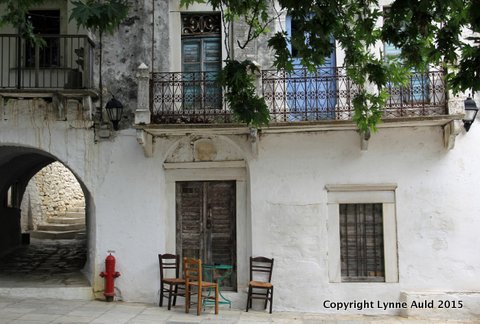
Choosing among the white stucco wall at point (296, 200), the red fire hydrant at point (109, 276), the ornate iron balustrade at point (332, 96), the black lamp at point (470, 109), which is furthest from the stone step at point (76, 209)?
the black lamp at point (470, 109)

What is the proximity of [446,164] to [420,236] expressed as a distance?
1.50m

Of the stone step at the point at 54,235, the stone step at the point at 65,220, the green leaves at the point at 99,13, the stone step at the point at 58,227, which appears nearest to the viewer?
the green leaves at the point at 99,13

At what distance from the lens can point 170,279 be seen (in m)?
9.89

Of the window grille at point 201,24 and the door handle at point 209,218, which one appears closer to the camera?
the door handle at point 209,218

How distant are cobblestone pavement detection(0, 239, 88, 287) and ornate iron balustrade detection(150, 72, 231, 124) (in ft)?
13.1

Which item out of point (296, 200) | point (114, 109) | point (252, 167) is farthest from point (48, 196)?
point (296, 200)

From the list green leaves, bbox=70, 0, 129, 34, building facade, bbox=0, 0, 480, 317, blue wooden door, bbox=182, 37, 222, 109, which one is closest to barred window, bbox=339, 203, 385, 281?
building facade, bbox=0, 0, 480, 317

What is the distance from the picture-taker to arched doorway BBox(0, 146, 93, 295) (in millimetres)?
11219

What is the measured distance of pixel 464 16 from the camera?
5.89 meters

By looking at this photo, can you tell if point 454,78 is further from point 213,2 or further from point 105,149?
point 105,149

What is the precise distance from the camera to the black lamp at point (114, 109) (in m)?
10.1

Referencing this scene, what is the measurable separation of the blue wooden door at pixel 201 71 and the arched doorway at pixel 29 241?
3.00 m

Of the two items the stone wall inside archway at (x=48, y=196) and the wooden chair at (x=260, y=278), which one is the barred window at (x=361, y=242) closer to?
the wooden chair at (x=260, y=278)

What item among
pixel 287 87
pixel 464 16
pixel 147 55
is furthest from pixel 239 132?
pixel 464 16
